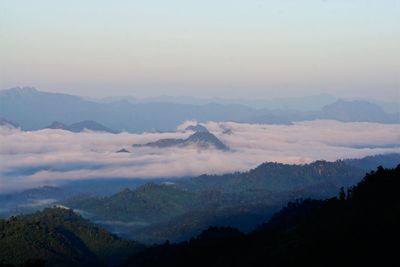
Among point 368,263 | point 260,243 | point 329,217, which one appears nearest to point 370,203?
point 329,217

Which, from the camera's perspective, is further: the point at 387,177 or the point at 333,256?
the point at 387,177

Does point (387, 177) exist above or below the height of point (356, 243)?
above

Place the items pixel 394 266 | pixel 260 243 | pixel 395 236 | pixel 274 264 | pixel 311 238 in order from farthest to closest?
pixel 260 243 < pixel 311 238 < pixel 274 264 < pixel 395 236 < pixel 394 266

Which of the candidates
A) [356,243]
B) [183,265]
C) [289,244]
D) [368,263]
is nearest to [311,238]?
[289,244]

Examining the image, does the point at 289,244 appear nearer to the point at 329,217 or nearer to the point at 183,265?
the point at 329,217

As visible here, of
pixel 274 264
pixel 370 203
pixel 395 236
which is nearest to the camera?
pixel 395 236

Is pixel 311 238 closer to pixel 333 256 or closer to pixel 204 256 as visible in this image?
pixel 333 256
